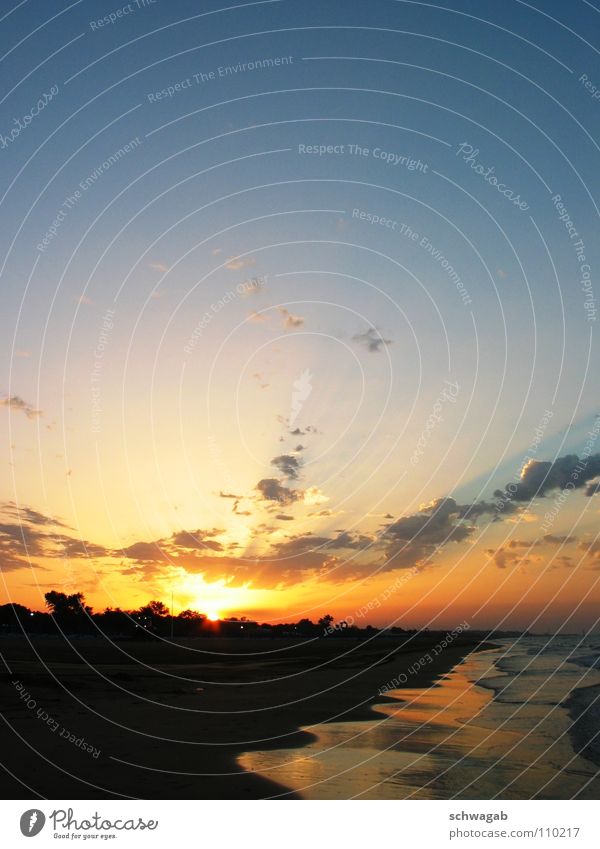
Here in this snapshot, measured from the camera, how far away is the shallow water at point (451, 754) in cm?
1709

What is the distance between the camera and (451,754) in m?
21.4

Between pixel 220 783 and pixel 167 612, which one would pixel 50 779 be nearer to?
pixel 220 783

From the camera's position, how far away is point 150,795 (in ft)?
49.5

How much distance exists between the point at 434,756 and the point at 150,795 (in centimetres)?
923
